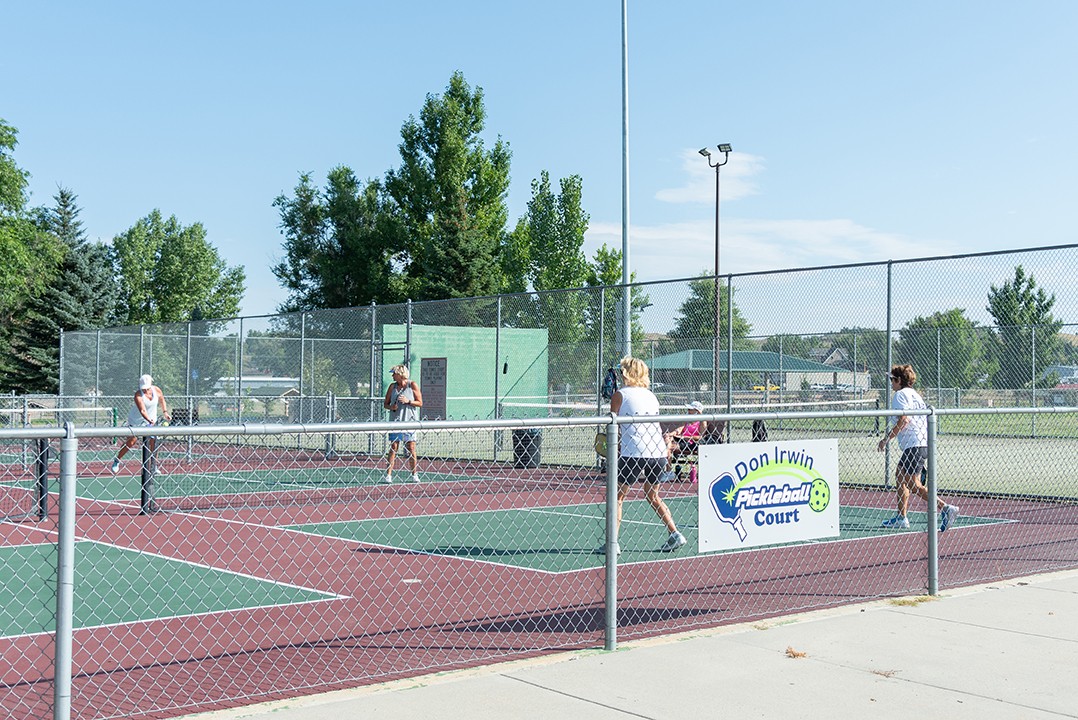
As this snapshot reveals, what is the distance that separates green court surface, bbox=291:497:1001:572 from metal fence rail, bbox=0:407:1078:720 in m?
0.05

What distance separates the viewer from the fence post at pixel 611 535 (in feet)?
21.4

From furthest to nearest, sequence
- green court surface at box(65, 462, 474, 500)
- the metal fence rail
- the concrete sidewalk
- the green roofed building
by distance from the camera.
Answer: the green roofed building
green court surface at box(65, 462, 474, 500)
the metal fence rail
the concrete sidewalk

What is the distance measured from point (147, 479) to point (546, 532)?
15.0ft

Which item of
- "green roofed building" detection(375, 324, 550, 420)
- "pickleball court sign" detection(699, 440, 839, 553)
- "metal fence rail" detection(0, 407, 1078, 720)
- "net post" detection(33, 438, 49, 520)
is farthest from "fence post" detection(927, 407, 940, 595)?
"green roofed building" detection(375, 324, 550, 420)

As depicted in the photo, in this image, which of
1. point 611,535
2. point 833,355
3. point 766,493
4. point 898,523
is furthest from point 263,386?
point 611,535

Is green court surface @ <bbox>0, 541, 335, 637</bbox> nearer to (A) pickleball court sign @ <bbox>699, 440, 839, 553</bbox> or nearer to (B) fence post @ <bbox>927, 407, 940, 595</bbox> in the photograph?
(A) pickleball court sign @ <bbox>699, 440, 839, 553</bbox>

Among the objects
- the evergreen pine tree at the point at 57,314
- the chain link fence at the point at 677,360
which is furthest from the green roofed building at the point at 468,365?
the evergreen pine tree at the point at 57,314

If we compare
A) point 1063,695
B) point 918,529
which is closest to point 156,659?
point 1063,695

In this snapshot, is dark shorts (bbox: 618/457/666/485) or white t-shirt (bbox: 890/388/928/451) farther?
white t-shirt (bbox: 890/388/928/451)

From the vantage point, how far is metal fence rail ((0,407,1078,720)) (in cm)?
601

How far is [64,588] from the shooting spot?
4.87 meters

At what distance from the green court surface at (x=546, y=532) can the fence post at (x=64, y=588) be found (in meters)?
5.16

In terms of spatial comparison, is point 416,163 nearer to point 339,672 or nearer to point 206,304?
point 206,304

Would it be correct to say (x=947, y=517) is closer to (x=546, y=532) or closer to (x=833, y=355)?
(x=546, y=532)
